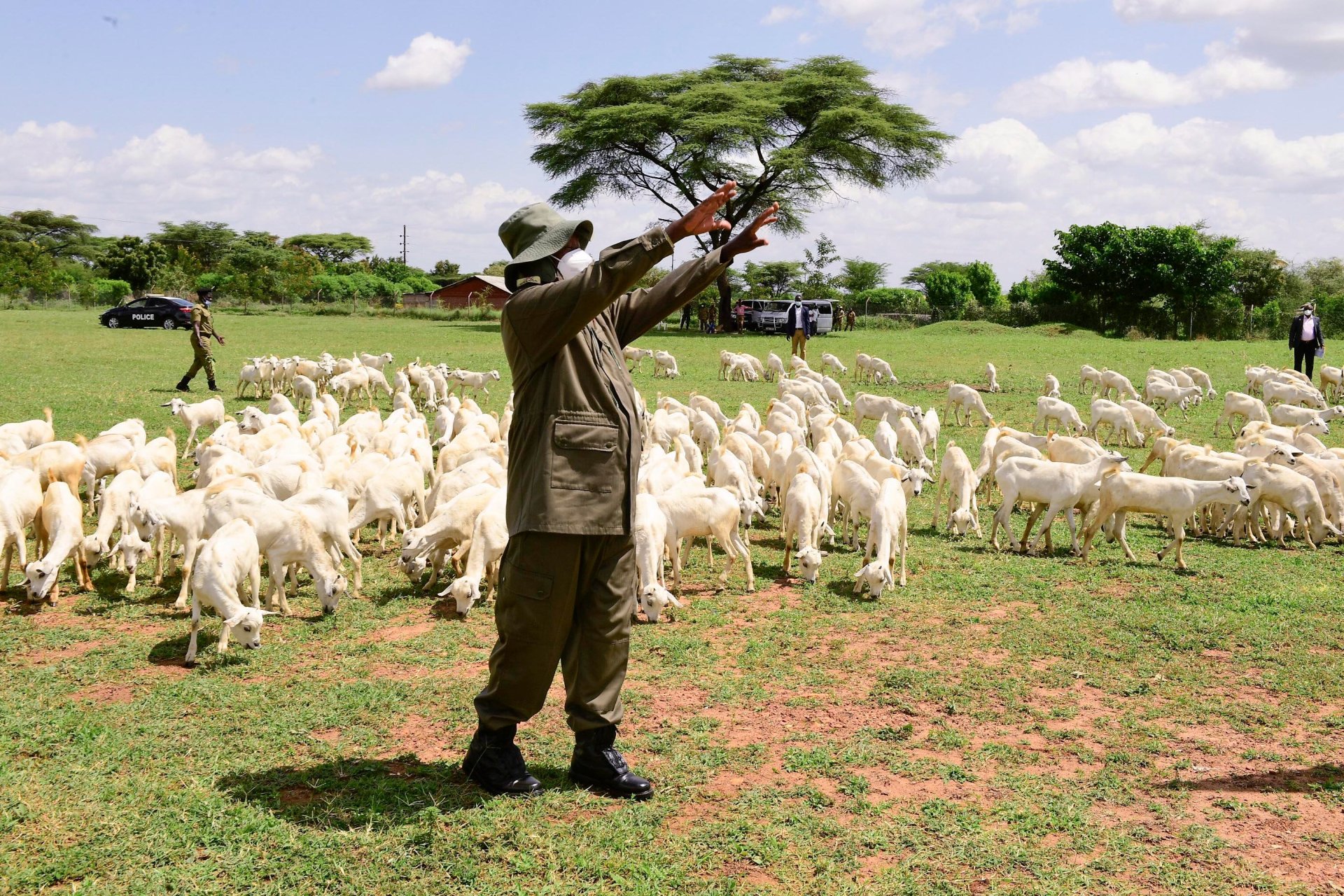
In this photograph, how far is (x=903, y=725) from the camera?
579cm

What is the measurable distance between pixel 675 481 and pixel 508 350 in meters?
5.07

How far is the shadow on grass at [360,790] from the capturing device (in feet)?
14.9

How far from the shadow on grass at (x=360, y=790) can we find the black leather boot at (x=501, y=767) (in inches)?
3.3

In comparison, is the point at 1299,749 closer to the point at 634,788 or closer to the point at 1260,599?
the point at 1260,599

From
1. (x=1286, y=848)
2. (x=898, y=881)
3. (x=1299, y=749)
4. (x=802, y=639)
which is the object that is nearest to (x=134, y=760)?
(x=898, y=881)

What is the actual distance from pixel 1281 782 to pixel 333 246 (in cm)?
9482

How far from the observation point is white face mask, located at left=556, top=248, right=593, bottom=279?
182 inches

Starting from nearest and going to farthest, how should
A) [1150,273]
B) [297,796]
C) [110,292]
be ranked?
1. [297,796]
2. [1150,273]
3. [110,292]

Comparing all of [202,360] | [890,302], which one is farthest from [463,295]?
[202,360]

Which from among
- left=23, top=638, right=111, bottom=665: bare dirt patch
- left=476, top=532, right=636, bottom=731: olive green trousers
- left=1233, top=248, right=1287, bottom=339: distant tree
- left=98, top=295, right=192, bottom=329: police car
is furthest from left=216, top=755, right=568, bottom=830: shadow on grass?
left=1233, top=248, right=1287, bottom=339: distant tree

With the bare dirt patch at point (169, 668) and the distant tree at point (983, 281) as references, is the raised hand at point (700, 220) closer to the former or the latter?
the bare dirt patch at point (169, 668)

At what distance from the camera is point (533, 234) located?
15.2ft

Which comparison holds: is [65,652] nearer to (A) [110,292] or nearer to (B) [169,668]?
(B) [169,668]

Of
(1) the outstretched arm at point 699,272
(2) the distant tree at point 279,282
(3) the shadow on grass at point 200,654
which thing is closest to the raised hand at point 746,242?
(1) the outstretched arm at point 699,272
